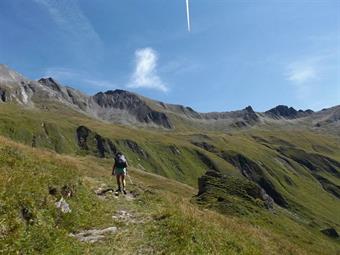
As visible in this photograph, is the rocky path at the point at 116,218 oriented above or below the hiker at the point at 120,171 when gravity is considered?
below

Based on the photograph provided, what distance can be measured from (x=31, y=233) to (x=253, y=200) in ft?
179

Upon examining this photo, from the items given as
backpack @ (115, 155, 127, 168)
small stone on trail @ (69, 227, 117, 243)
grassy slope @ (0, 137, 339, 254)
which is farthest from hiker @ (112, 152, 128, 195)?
small stone on trail @ (69, 227, 117, 243)

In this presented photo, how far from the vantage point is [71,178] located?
23828 millimetres

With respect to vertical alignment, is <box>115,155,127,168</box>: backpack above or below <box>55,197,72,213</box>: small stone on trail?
above

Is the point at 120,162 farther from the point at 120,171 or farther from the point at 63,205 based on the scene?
the point at 63,205

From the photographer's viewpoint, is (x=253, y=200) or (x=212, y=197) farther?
(x=253, y=200)

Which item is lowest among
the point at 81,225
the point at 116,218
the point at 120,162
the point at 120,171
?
the point at 81,225

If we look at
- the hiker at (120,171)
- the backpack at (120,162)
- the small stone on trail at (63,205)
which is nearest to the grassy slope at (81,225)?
the small stone on trail at (63,205)

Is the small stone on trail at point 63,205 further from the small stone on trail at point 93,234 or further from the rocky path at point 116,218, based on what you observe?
the small stone on trail at point 93,234

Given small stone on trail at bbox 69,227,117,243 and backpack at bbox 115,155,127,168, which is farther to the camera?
backpack at bbox 115,155,127,168

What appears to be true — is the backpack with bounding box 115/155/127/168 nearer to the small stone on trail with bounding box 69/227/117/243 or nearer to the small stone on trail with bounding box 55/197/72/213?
the small stone on trail with bounding box 55/197/72/213

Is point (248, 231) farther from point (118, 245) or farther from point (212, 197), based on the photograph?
point (212, 197)

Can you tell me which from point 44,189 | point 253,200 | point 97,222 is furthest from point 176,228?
point 253,200

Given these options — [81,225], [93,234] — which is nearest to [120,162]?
[81,225]
